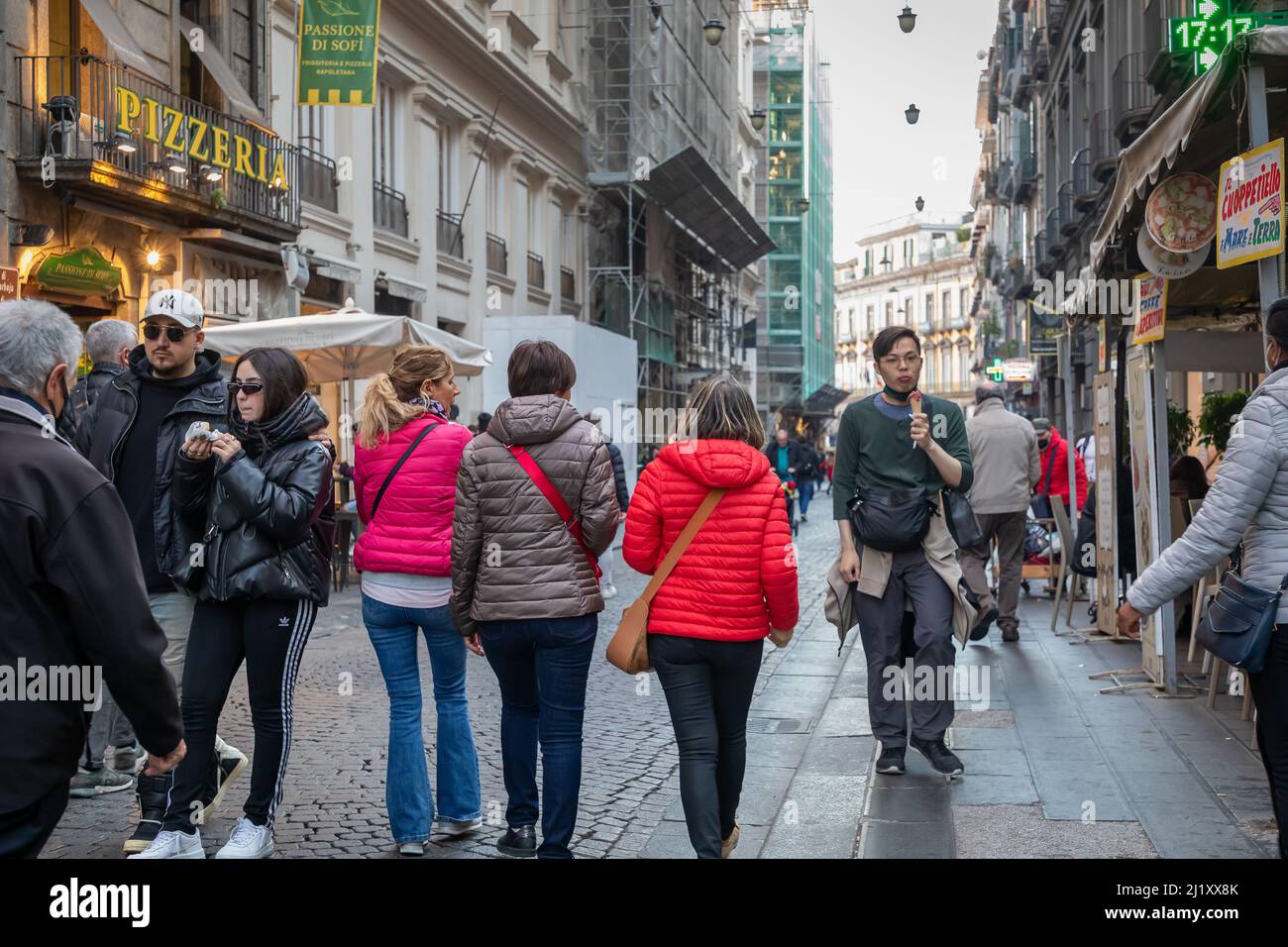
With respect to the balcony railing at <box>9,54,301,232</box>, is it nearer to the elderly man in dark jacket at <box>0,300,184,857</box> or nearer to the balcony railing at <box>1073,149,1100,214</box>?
the elderly man in dark jacket at <box>0,300,184,857</box>

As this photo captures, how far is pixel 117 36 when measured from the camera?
15039 millimetres

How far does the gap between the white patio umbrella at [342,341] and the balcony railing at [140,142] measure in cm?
228

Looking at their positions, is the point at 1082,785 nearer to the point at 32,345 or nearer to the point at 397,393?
the point at 397,393

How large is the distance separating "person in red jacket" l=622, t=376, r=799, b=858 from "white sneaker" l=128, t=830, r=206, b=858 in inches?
67.8

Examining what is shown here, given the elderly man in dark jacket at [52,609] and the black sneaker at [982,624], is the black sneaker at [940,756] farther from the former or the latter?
the elderly man in dark jacket at [52,609]

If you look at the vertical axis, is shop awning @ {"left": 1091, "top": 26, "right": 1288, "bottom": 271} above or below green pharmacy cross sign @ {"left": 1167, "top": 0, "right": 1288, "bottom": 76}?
below

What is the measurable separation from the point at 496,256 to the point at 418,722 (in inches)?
883

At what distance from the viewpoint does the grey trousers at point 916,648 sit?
6.54 meters

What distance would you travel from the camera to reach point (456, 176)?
25.1 metres

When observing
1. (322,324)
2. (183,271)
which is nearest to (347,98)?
(183,271)

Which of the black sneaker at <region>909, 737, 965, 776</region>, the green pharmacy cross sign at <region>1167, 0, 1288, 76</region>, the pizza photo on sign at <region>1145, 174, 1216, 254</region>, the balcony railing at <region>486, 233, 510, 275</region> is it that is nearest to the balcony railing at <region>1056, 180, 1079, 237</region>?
the balcony railing at <region>486, 233, 510, 275</region>

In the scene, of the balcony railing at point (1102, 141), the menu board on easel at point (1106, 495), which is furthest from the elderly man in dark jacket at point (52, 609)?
the balcony railing at point (1102, 141)

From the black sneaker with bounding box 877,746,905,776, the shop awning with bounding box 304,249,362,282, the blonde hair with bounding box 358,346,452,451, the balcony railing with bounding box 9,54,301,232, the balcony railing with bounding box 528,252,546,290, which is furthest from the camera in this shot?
the balcony railing with bounding box 528,252,546,290

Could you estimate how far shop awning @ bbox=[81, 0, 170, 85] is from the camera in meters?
14.8
